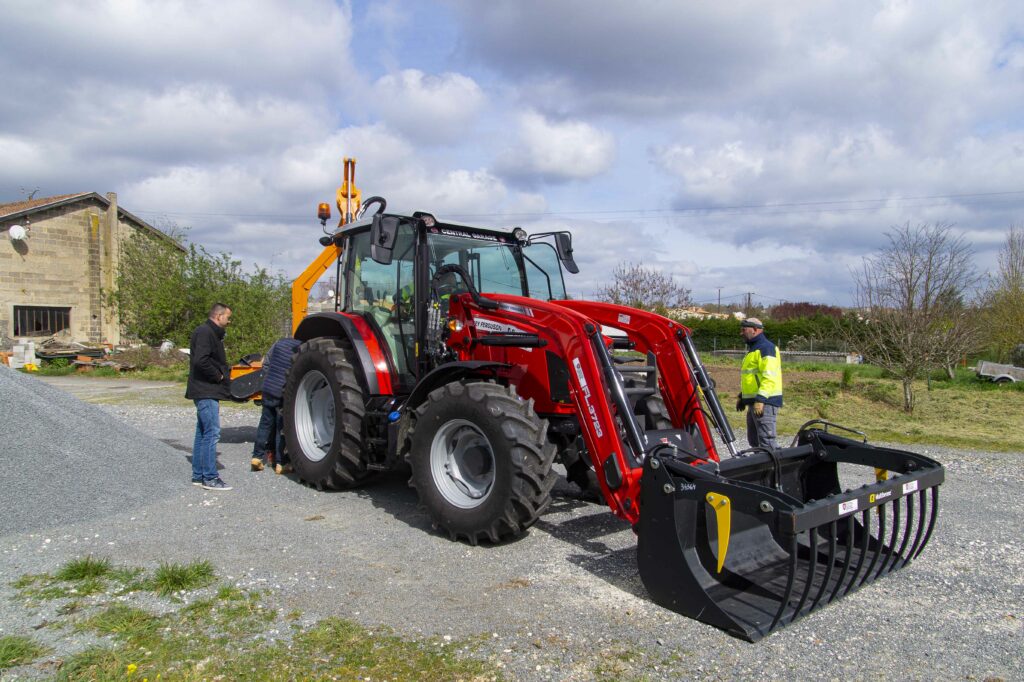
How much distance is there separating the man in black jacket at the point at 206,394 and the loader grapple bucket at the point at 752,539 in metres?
4.42

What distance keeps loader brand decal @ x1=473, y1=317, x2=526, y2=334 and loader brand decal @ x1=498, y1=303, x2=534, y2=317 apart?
13cm

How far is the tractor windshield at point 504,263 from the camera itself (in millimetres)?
6578

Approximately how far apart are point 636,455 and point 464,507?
135 cm

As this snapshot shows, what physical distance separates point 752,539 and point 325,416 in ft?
14.5

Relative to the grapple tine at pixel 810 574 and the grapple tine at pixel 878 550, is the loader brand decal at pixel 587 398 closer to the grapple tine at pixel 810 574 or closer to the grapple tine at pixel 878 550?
the grapple tine at pixel 810 574

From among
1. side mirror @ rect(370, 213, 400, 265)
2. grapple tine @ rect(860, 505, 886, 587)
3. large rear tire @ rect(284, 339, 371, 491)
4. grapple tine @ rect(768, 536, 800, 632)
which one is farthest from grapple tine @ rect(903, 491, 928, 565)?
large rear tire @ rect(284, 339, 371, 491)

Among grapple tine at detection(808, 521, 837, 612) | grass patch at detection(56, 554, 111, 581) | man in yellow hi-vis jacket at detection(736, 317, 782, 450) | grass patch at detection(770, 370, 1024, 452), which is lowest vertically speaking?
grass patch at detection(770, 370, 1024, 452)

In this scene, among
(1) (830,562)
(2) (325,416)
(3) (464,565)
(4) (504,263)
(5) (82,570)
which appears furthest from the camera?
(2) (325,416)

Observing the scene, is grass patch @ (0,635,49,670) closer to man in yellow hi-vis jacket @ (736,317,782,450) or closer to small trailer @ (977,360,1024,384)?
man in yellow hi-vis jacket @ (736,317,782,450)

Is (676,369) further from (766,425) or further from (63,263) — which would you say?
(63,263)

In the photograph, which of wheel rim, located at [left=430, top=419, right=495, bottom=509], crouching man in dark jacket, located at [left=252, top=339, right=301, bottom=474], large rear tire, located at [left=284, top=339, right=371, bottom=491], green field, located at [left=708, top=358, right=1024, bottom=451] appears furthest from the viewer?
green field, located at [left=708, top=358, right=1024, bottom=451]

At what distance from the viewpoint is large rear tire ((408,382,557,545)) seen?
490 centimetres

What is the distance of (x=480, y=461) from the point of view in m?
5.46

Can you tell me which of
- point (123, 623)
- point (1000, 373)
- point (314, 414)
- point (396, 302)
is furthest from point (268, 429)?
point (1000, 373)
